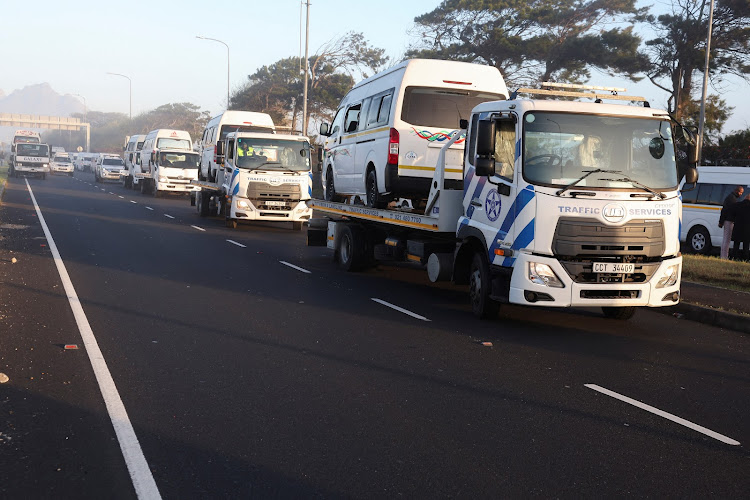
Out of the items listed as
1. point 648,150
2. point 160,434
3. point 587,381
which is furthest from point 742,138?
point 160,434

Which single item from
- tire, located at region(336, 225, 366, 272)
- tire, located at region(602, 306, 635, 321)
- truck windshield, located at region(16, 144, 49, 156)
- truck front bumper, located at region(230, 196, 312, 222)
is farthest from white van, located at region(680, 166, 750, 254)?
truck windshield, located at region(16, 144, 49, 156)

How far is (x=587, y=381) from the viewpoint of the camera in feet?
24.2

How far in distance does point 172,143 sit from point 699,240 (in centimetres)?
2731

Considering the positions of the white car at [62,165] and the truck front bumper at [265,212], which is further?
the white car at [62,165]

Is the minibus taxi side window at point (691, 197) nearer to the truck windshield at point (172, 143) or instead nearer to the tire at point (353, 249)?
the tire at point (353, 249)

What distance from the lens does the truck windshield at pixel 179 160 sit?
3958cm

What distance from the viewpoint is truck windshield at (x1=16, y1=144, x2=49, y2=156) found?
5962 centimetres

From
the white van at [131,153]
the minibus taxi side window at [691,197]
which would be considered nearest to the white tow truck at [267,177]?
the minibus taxi side window at [691,197]

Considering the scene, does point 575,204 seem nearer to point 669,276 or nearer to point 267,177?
point 669,276

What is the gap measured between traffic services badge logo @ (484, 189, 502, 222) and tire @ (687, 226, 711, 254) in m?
14.4

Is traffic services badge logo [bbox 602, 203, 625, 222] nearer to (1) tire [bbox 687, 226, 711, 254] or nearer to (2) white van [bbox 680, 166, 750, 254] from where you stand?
(2) white van [bbox 680, 166, 750, 254]

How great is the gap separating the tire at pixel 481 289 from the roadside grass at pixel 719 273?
5472 millimetres

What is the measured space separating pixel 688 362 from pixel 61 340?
623 centimetres

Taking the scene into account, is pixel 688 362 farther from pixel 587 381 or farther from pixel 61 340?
pixel 61 340
